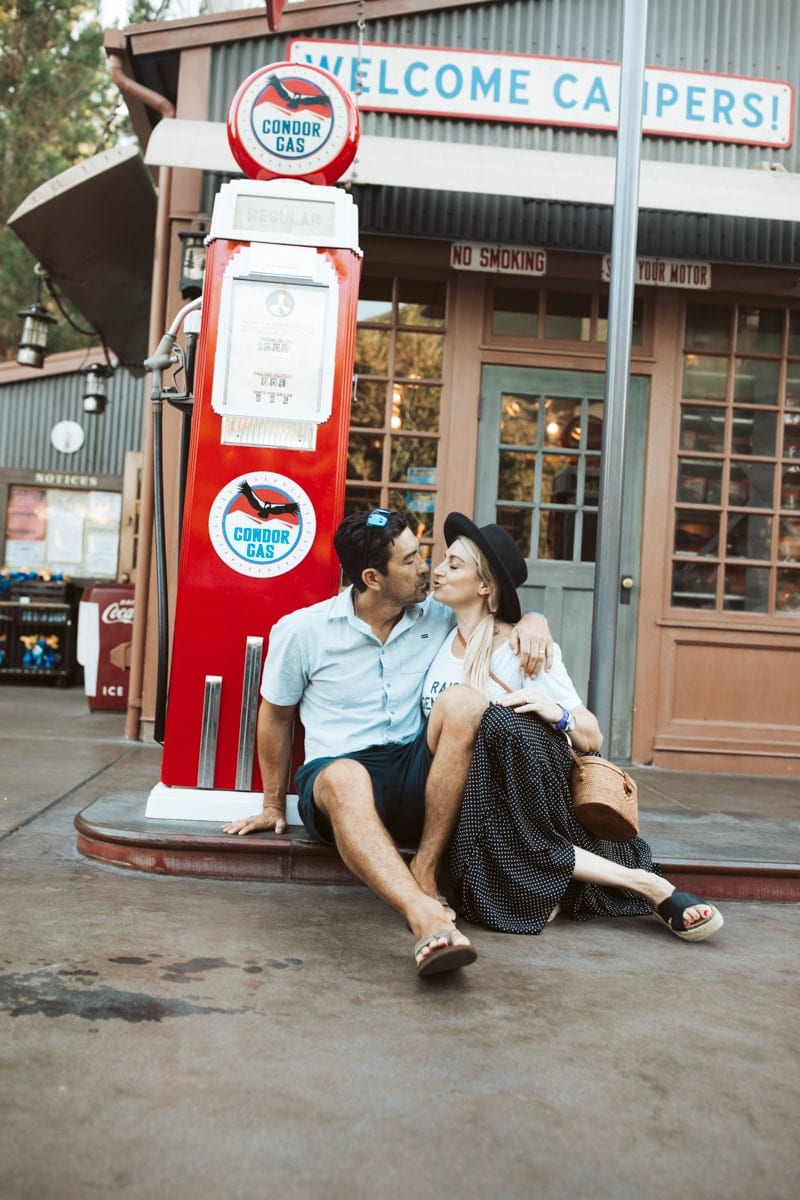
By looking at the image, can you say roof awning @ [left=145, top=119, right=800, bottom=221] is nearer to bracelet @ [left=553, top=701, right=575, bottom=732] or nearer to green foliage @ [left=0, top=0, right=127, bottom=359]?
bracelet @ [left=553, top=701, right=575, bottom=732]

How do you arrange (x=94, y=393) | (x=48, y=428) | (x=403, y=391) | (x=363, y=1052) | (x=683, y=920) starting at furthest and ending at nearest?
(x=48, y=428) < (x=94, y=393) < (x=403, y=391) < (x=683, y=920) < (x=363, y=1052)

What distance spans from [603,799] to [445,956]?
2.64 feet

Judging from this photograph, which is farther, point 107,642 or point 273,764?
point 107,642

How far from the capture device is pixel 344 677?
356cm

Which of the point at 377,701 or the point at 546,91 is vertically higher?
the point at 546,91

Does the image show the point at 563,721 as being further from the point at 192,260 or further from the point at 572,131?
the point at 572,131

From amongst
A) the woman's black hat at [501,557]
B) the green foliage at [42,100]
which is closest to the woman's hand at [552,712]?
the woman's black hat at [501,557]

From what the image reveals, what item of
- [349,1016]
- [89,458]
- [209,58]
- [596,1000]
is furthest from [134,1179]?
[89,458]

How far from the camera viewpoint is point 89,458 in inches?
553

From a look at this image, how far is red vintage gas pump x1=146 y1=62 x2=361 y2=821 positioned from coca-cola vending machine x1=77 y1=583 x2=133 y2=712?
13.0ft

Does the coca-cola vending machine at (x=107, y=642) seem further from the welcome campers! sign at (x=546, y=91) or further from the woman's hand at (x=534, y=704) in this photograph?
the woman's hand at (x=534, y=704)

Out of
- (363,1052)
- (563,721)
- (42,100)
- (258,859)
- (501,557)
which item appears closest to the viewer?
(363,1052)

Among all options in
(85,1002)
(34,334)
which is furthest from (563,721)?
(34,334)

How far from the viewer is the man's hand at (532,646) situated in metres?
3.34
